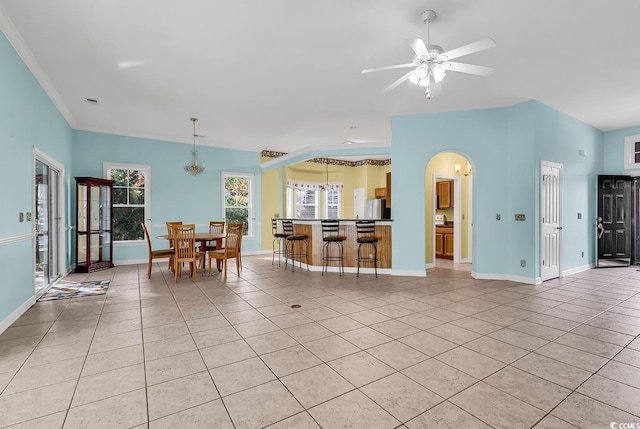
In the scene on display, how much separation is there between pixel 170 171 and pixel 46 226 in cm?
296

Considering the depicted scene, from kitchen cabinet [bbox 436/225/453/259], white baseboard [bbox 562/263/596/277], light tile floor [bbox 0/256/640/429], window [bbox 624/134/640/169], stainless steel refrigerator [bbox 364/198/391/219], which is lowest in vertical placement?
light tile floor [bbox 0/256/640/429]

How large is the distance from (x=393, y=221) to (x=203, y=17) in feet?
13.8

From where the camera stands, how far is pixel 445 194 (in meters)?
7.59

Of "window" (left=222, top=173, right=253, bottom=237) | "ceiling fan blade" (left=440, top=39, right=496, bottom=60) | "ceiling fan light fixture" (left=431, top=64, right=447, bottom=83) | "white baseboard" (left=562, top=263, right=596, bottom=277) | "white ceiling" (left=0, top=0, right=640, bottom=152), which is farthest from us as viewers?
"window" (left=222, top=173, right=253, bottom=237)

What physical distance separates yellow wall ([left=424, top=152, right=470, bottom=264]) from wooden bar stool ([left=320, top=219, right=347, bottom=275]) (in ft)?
6.18

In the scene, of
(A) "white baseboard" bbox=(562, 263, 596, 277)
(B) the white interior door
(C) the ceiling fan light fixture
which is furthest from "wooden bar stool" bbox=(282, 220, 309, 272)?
(A) "white baseboard" bbox=(562, 263, 596, 277)

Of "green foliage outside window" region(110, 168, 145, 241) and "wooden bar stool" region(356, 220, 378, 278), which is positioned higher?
"green foliage outside window" region(110, 168, 145, 241)

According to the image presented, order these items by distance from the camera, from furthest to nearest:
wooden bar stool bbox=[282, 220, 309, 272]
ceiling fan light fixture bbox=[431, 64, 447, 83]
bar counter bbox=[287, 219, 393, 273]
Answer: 1. wooden bar stool bbox=[282, 220, 309, 272]
2. bar counter bbox=[287, 219, 393, 273]
3. ceiling fan light fixture bbox=[431, 64, 447, 83]

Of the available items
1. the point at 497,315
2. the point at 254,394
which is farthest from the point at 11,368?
the point at 497,315

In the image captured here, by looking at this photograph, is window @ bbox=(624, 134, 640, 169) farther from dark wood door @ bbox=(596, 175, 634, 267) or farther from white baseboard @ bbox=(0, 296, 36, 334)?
white baseboard @ bbox=(0, 296, 36, 334)

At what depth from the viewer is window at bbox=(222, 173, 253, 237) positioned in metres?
8.34

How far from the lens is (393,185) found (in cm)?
580

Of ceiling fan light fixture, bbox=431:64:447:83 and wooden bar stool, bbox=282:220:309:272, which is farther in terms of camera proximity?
wooden bar stool, bbox=282:220:309:272

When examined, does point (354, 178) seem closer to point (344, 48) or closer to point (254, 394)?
point (344, 48)
